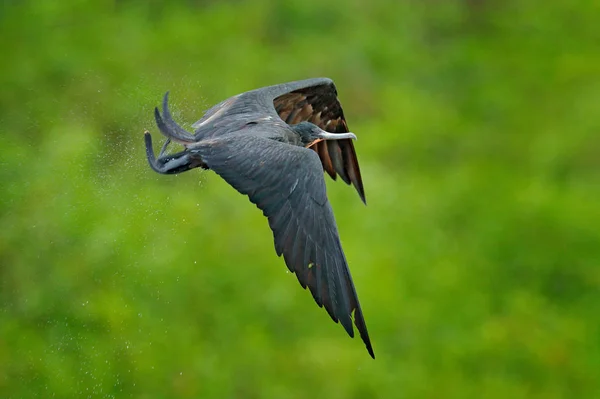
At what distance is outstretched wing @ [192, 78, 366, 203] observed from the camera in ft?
32.8

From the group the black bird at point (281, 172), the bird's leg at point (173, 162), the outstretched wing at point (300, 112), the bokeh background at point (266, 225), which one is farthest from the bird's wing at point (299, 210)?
the bokeh background at point (266, 225)

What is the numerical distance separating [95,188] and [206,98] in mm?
2142

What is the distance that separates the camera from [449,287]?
15570 millimetres

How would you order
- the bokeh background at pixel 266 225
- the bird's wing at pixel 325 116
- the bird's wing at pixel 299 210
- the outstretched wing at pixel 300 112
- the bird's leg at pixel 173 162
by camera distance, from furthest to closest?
Answer: the bokeh background at pixel 266 225 → the bird's wing at pixel 325 116 → the outstretched wing at pixel 300 112 → the bird's leg at pixel 173 162 → the bird's wing at pixel 299 210

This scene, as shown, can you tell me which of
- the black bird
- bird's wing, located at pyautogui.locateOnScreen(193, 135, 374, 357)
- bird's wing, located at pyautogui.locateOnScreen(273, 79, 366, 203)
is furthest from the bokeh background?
bird's wing, located at pyautogui.locateOnScreen(193, 135, 374, 357)

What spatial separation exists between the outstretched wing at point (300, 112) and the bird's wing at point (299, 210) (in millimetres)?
578

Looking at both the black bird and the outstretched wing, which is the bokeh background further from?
the black bird

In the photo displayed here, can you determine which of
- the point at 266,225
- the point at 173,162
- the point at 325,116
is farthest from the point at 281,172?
the point at 266,225

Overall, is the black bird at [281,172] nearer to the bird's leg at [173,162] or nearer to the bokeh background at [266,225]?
the bird's leg at [173,162]

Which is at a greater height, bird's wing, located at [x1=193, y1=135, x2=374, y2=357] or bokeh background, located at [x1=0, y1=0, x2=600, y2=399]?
bird's wing, located at [x1=193, y1=135, x2=374, y2=357]

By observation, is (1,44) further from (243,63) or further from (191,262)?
(191,262)

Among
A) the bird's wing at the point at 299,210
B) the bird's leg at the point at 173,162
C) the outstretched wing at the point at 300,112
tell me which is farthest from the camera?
the outstretched wing at the point at 300,112

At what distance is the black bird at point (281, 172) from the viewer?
8.74 meters

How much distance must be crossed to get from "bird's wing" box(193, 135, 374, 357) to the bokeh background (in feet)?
9.92
